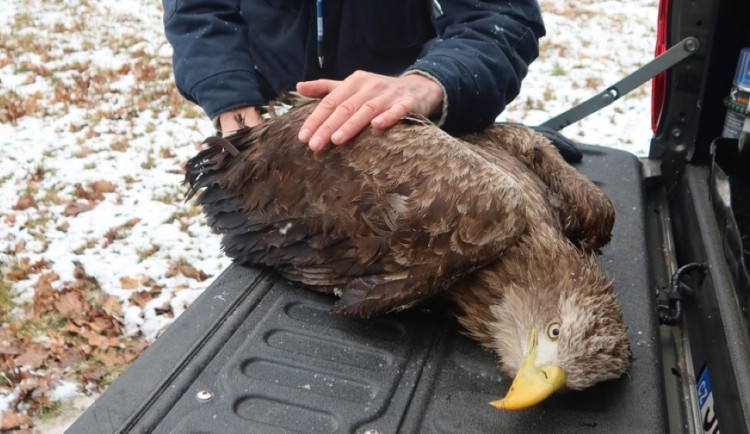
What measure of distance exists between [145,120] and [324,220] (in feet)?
16.4

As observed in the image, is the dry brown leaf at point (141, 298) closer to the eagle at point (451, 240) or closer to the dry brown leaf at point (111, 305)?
the dry brown leaf at point (111, 305)

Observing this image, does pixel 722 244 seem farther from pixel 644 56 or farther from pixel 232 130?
pixel 644 56

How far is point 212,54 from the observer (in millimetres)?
3252

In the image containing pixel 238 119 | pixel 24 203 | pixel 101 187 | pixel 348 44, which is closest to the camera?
pixel 238 119

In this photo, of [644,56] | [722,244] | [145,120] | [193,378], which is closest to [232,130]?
[193,378]

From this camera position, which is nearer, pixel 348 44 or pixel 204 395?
pixel 204 395

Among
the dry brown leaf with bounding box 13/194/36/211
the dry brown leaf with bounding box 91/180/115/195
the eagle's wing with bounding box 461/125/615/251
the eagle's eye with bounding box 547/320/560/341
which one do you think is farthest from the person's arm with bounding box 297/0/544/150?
the dry brown leaf with bounding box 13/194/36/211

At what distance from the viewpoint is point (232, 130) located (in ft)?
10.4

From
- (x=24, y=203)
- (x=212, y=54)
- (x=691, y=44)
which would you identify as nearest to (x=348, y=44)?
(x=212, y=54)

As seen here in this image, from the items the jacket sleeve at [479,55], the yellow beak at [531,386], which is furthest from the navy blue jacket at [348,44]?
the yellow beak at [531,386]

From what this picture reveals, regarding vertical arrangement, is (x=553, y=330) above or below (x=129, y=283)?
above

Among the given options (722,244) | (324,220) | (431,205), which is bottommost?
(722,244)

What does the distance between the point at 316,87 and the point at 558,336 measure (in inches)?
50.6

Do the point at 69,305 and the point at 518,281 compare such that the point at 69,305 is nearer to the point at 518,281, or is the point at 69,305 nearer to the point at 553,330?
the point at 518,281
